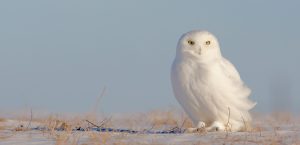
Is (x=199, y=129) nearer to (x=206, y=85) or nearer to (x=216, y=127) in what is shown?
(x=216, y=127)

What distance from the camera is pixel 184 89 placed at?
7453 millimetres

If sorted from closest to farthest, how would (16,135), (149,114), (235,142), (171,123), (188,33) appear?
1. (235,142)
2. (16,135)
3. (188,33)
4. (171,123)
5. (149,114)

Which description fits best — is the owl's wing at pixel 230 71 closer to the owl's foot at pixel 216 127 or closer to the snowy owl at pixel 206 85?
the snowy owl at pixel 206 85

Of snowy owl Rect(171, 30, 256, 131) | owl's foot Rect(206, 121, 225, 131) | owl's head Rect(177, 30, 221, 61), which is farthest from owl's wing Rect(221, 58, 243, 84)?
owl's foot Rect(206, 121, 225, 131)

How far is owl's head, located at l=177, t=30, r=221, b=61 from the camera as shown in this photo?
294 inches

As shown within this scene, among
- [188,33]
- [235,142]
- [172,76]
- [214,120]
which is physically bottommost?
[235,142]

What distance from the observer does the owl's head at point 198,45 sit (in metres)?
7.47

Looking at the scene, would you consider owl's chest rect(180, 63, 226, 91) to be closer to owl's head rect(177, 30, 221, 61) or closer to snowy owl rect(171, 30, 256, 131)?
snowy owl rect(171, 30, 256, 131)

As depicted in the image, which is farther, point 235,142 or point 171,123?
point 171,123

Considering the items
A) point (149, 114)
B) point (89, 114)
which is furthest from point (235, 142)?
point (149, 114)

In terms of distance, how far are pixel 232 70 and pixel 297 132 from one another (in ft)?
3.72

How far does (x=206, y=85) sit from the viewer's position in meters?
7.36

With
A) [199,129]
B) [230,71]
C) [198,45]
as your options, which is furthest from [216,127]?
[198,45]

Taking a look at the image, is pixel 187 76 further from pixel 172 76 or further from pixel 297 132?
pixel 297 132
